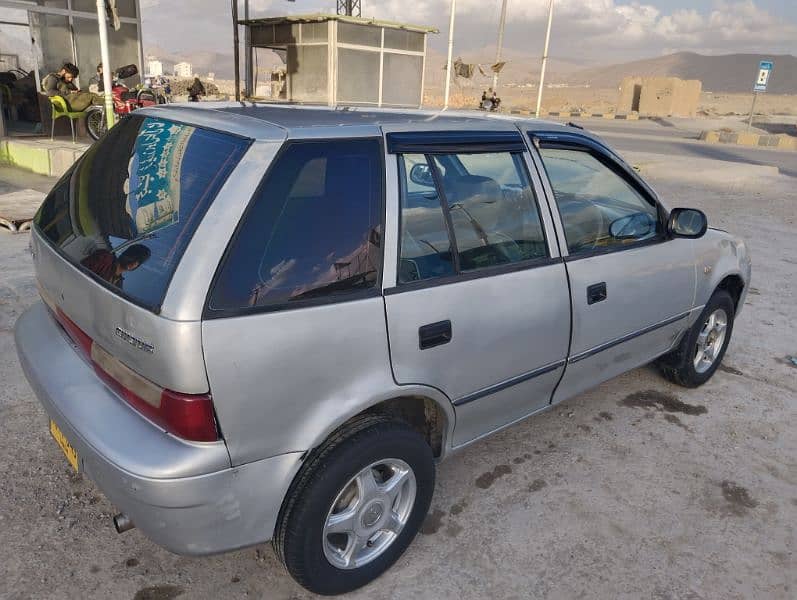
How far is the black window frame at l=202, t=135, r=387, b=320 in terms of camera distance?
178 cm

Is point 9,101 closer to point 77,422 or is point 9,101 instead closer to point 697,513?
point 77,422

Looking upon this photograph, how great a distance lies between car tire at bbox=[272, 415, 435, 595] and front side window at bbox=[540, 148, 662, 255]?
4.22ft

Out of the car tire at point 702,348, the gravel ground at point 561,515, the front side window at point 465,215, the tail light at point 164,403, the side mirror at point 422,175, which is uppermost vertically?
the side mirror at point 422,175

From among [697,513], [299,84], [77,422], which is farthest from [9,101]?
→ [697,513]

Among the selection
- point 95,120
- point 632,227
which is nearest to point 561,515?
point 632,227

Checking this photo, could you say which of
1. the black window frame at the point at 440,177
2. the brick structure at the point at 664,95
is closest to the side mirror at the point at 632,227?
the black window frame at the point at 440,177

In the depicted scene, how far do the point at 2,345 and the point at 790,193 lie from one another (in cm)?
1397

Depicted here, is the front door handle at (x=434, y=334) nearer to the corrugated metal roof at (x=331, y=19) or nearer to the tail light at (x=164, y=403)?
the tail light at (x=164, y=403)

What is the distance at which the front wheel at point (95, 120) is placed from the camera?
11173mm

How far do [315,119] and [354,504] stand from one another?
1.43 m

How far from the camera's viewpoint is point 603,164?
3.24 metres

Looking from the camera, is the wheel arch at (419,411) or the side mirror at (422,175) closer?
the wheel arch at (419,411)

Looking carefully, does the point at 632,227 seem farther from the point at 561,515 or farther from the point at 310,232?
the point at 310,232

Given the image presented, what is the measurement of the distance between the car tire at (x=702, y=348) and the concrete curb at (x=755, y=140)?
950 inches
